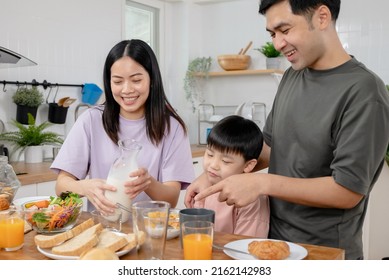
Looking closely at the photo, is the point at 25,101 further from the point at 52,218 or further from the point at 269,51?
the point at 269,51

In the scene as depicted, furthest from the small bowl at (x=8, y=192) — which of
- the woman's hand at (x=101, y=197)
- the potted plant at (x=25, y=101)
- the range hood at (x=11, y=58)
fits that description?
the potted plant at (x=25, y=101)

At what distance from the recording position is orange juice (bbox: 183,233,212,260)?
1.03 meters

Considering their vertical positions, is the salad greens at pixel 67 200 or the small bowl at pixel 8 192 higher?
the salad greens at pixel 67 200

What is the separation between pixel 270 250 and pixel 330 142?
0.44m

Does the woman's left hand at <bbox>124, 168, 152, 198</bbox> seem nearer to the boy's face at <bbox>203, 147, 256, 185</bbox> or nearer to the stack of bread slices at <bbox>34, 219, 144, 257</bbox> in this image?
the stack of bread slices at <bbox>34, 219, 144, 257</bbox>

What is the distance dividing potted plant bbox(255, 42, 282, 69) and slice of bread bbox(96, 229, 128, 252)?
3.14 m

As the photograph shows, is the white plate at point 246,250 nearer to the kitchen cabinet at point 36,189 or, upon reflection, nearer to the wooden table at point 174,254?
the wooden table at point 174,254

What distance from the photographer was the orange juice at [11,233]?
1.14 metres

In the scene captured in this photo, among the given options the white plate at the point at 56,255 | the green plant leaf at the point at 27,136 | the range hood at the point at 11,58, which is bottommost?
the white plate at the point at 56,255

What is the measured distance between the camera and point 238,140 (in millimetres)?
1593

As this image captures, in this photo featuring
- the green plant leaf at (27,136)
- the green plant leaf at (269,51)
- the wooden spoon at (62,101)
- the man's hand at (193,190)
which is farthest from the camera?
the green plant leaf at (269,51)

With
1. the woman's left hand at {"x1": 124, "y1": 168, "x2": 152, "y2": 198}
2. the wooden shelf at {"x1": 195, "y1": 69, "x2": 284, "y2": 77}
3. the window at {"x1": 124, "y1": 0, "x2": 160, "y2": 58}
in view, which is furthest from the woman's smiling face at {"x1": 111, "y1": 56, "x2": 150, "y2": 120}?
the wooden shelf at {"x1": 195, "y1": 69, "x2": 284, "y2": 77}

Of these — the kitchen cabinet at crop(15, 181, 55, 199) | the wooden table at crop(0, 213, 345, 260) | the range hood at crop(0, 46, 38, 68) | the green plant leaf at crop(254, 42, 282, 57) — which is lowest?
the kitchen cabinet at crop(15, 181, 55, 199)

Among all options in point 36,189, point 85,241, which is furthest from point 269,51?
point 85,241
